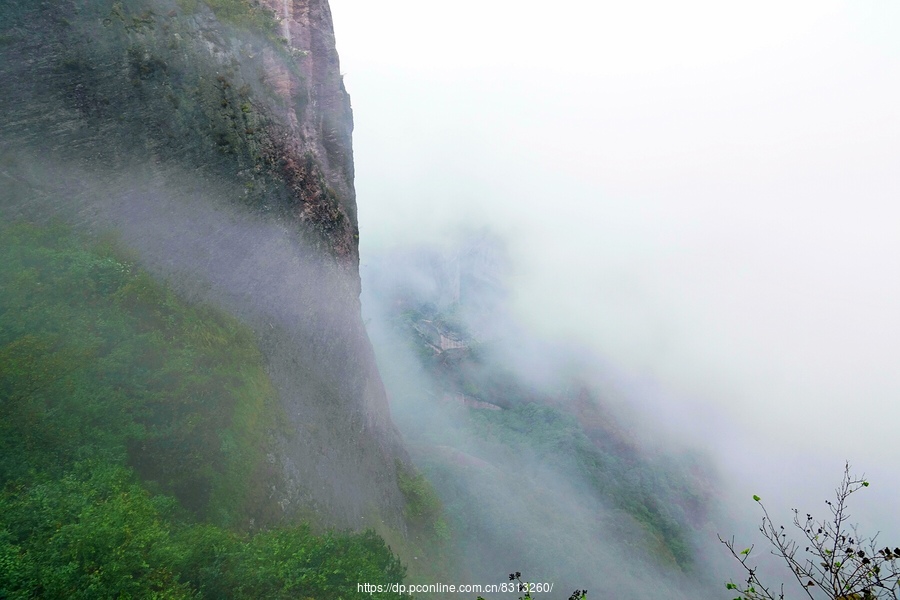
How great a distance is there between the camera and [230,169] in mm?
19297

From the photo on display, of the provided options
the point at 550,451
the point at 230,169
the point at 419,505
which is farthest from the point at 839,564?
the point at 550,451

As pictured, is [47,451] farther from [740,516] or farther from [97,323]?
[740,516]

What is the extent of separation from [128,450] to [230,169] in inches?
484

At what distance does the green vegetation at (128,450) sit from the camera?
8367 millimetres

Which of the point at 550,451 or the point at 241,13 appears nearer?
the point at 241,13

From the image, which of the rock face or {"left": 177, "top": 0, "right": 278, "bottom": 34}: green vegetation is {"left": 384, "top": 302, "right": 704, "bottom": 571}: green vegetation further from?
{"left": 177, "top": 0, "right": 278, "bottom": 34}: green vegetation

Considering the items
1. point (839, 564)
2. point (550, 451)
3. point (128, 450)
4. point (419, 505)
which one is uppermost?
point (550, 451)

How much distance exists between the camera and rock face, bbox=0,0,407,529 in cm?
1444

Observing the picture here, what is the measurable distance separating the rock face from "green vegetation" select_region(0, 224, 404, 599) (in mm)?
1780

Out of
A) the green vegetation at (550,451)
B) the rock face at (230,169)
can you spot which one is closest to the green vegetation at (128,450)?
the rock face at (230,169)

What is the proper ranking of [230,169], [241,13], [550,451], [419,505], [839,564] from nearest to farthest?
[839,564] < [230,169] < [241,13] < [419,505] < [550,451]

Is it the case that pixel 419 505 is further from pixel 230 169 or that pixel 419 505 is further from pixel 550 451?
pixel 550 451

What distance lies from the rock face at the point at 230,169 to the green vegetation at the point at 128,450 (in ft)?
5.84

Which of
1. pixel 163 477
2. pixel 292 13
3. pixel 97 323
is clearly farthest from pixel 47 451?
pixel 292 13
